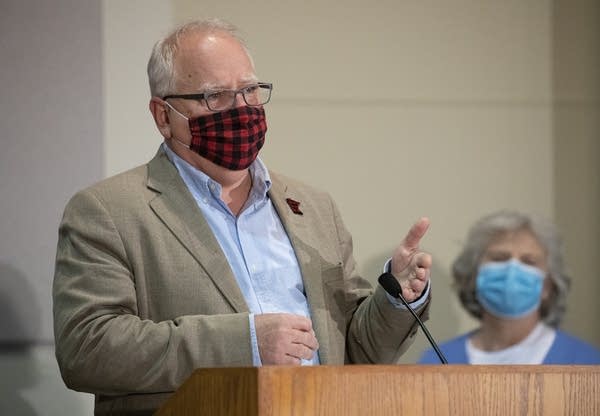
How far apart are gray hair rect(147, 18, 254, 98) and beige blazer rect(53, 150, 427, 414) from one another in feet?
0.61

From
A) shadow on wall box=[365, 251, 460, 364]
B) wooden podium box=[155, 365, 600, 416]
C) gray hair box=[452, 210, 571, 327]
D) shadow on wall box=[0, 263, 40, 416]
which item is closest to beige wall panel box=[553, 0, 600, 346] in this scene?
gray hair box=[452, 210, 571, 327]

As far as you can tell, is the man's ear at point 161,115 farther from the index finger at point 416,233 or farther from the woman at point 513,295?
the woman at point 513,295

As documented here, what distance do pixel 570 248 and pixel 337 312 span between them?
6.68 ft

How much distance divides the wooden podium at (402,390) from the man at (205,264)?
47 cm

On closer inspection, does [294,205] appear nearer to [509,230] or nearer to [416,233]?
[416,233]

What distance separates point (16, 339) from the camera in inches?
129

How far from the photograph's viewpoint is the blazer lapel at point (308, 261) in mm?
2463

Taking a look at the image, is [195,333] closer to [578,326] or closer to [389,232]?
[389,232]

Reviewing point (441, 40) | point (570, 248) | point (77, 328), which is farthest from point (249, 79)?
point (570, 248)

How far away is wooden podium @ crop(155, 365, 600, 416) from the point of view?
1.57m

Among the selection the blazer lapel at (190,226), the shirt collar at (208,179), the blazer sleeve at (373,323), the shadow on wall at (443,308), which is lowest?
the shadow on wall at (443,308)

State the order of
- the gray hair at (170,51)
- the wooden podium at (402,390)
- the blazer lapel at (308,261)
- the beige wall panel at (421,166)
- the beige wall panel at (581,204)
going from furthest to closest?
1. the beige wall panel at (581,204)
2. the beige wall panel at (421,166)
3. the gray hair at (170,51)
4. the blazer lapel at (308,261)
5. the wooden podium at (402,390)

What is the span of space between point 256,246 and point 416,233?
16.2 inches

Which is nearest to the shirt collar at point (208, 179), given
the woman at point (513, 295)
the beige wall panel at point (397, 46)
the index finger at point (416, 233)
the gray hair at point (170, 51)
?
the gray hair at point (170, 51)
